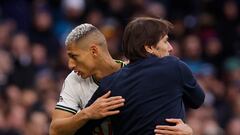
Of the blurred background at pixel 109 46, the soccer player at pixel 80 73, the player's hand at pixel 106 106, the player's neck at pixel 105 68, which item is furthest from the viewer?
the blurred background at pixel 109 46

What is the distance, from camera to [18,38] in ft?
39.0

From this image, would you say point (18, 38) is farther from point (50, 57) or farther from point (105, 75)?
point (105, 75)

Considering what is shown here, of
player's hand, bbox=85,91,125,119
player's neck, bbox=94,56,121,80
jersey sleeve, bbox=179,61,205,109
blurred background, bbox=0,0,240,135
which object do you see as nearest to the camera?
player's hand, bbox=85,91,125,119

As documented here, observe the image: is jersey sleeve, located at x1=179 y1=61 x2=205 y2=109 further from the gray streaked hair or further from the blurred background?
the blurred background

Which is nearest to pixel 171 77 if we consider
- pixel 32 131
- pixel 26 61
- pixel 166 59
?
pixel 166 59

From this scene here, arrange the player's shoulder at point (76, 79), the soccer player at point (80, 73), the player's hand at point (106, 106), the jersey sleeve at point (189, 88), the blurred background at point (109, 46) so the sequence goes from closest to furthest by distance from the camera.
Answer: the player's hand at point (106, 106)
the jersey sleeve at point (189, 88)
the soccer player at point (80, 73)
the player's shoulder at point (76, 79)
the blurred background at point (109, 46)

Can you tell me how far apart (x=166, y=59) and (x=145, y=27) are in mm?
251

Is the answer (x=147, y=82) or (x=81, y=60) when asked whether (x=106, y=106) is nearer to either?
Result: (x=147, y=82)

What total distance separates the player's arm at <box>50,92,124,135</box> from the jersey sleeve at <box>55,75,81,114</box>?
1.7 inches

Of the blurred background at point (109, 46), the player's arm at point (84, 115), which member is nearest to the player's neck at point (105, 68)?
the player's arm at point (84, 115)

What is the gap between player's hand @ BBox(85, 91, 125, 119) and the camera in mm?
5414

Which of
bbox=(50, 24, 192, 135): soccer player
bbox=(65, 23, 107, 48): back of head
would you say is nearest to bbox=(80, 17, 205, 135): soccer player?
bbox=(50, 24, 192, 135): soccer player

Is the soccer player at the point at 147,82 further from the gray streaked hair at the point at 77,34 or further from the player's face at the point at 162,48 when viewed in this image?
the gray streaked hair at the point at 77,34

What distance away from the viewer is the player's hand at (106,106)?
541 centimetres
